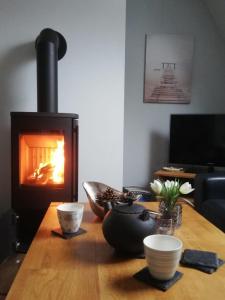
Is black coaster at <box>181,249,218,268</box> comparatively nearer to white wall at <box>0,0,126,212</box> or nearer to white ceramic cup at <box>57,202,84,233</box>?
white ceramic cup at <box>57,202,84,233</box>

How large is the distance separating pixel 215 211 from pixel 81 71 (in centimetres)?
154

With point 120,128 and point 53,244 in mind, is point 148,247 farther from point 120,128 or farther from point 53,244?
point 120,128

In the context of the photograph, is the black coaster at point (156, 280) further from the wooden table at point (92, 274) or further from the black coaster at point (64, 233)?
the black coaster at point (64, 233)

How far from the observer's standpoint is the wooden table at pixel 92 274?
0.70 metres

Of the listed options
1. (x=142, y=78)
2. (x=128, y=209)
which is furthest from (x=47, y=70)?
(x=128, y=209)

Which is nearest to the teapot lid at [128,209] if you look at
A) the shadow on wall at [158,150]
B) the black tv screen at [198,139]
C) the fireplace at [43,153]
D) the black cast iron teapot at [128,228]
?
the black cast iron teapot at [128,228]

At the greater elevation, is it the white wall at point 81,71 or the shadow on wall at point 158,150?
the white wall at point 81,71

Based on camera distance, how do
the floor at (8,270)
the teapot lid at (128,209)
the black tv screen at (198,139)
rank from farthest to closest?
1. the black tv screen at (198,139)
2. the floor at (8,270)
3. the teapot lid at (128,209)

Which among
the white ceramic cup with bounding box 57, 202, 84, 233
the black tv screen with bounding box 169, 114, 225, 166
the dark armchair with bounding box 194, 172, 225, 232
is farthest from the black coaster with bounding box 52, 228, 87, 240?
the black tv screen with bounding box 169, 114, 225, 166

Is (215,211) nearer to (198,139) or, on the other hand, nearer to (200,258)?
(198,139)

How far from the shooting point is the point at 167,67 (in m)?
3.14

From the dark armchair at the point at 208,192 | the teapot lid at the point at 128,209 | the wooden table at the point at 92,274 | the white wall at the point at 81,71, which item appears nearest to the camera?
the wooden table at the point at 92,274

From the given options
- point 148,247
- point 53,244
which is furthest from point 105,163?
point 148,247

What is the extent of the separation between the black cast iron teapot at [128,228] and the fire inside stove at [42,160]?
1.27 meters
